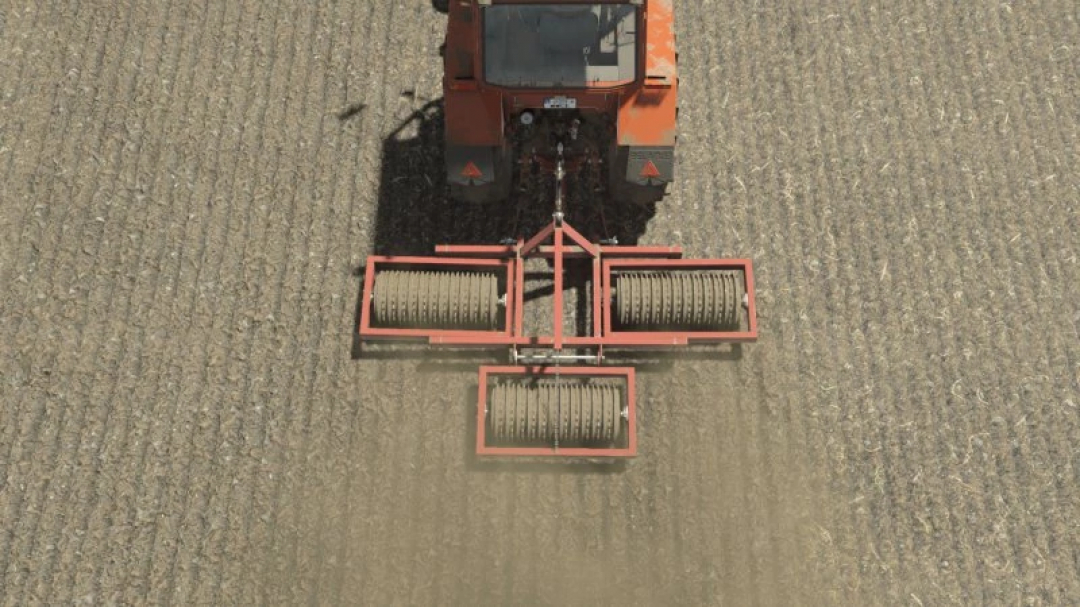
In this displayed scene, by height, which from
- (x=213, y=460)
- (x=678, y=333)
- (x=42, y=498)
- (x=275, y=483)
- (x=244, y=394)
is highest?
(x=678, y=333)

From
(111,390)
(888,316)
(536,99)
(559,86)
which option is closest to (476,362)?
(536,99)

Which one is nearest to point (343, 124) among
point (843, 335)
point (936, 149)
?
point (843, 335)

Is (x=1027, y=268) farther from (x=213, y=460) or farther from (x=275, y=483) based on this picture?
(x=213, y=460)

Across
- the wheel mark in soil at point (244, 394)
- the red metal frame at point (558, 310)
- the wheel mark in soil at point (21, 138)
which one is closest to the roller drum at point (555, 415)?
the red metal frame at point (558, 310)

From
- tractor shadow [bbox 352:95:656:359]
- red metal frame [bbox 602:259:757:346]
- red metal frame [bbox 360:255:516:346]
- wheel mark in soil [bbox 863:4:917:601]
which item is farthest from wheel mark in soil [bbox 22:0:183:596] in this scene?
wheel mark in soil [bbox 863:4:917:601]

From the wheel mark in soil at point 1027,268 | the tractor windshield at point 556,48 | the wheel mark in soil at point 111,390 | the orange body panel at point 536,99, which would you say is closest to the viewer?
the tractor windshield at point 556,48

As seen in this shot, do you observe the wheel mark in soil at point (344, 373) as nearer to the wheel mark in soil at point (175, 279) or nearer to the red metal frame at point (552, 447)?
the red metal frame at point (552, 447)

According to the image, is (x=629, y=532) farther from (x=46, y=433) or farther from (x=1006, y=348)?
(x=46, y=433)
